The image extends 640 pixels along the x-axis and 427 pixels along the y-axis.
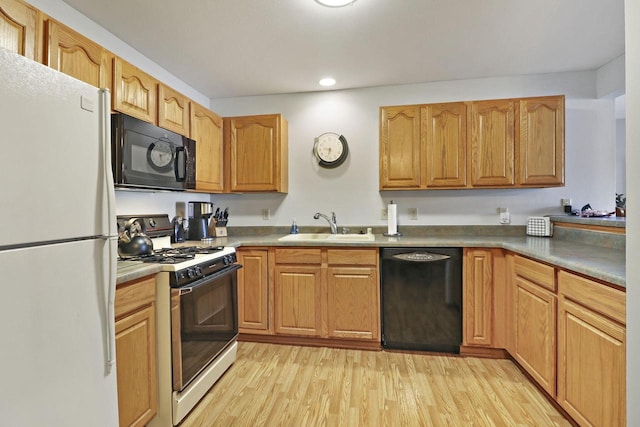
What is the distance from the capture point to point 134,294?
152 centimetres

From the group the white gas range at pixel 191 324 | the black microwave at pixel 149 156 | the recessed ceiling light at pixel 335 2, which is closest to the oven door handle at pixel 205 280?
the white gas range at pixel 191 324

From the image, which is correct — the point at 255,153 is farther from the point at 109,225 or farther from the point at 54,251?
the point at 54,251

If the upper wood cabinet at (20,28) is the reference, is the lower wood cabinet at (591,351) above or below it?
below

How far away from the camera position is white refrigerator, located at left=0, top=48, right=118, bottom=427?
3.01 ft

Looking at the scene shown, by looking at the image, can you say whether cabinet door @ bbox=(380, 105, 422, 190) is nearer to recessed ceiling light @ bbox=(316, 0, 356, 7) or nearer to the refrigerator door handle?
recessed ceiling light @ bbox=(316, 0, 356, 7)

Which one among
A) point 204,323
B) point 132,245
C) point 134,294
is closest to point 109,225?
point 134,294

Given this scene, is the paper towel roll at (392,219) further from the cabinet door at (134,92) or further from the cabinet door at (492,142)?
the cabinet door at (134,92)

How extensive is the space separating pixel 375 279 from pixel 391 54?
1.77 metres

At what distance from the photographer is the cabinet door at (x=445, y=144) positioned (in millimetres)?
2715

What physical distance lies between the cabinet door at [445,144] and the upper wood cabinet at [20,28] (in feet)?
8.38

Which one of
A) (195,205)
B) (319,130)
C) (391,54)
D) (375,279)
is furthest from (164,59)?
(375,279)

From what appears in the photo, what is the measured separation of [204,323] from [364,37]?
217 centimetres

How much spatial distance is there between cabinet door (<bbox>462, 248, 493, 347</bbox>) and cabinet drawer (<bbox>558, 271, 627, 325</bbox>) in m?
0.73

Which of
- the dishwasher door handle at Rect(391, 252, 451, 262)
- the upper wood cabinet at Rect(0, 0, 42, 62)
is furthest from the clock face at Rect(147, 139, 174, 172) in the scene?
the dishwasher door handle at Rect(391, 252, 451, 262)
